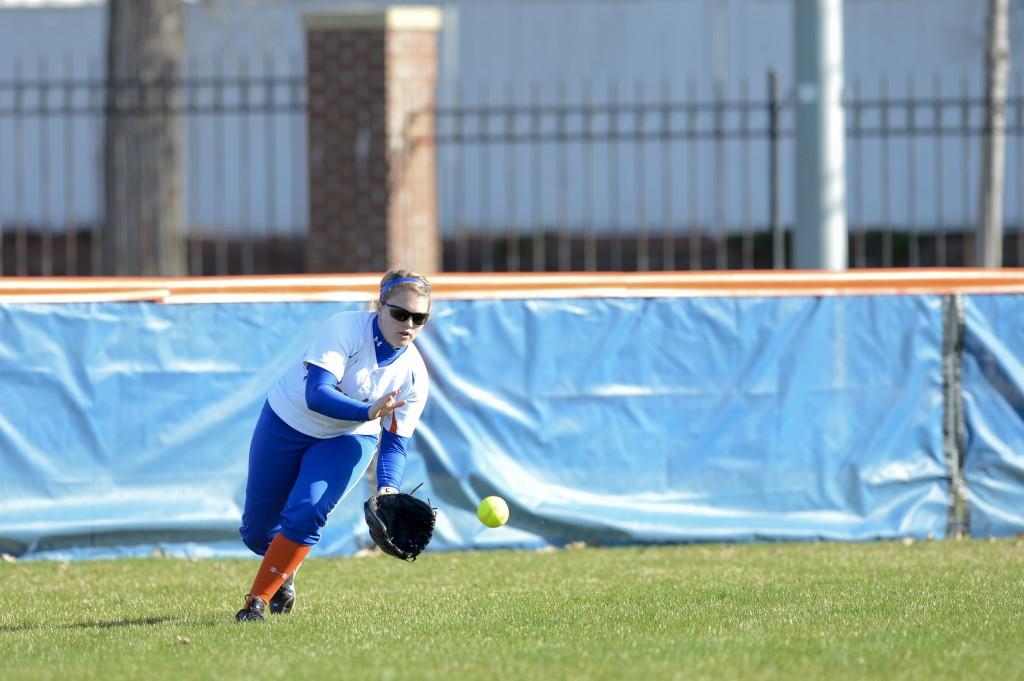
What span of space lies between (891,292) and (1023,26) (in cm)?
1529

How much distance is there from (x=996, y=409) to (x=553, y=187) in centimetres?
1477

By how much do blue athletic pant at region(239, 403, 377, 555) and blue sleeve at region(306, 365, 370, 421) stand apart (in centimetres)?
28

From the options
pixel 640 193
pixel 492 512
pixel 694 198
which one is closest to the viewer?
pixel 492 512

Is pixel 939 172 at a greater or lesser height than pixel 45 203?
greater

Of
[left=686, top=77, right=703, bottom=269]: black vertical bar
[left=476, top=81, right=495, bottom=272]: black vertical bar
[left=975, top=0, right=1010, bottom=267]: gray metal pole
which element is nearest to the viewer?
[left=975, top=0, right=1010, bottom=267]: gray metal pole

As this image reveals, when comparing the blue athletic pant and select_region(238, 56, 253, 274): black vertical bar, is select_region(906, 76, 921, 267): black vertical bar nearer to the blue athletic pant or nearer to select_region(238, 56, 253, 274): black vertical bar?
select_region(238, 56, 253, 274): black vertical bar

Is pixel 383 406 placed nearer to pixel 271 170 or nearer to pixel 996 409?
pixel 996 409

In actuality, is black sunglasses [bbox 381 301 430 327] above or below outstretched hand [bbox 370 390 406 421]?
above

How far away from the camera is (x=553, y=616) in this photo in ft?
20.3

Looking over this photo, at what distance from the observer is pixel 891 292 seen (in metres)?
8.75

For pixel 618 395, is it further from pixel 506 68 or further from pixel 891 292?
pixel 506 68

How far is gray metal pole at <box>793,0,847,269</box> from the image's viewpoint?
35.4ft

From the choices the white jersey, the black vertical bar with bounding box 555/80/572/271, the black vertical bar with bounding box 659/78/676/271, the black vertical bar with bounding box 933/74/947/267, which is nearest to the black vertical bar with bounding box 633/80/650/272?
the black vertical bar with bounding box 659/78/676/271

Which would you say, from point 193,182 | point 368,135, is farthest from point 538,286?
point 193,182
